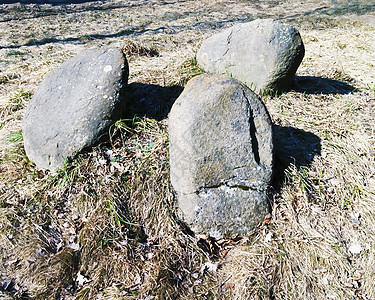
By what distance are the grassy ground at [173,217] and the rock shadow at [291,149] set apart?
1cm

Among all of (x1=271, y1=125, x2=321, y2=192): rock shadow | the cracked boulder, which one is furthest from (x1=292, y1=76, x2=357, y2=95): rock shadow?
the cracked boulder

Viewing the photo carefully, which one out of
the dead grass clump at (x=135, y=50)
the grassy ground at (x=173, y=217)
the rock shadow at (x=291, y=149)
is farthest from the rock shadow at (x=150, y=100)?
the dead grass clump at (x=135, y=50)

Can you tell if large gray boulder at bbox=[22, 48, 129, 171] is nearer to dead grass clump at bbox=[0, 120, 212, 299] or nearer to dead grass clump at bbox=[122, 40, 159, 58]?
dead grass clump at bbox=[0, 120, 212, 299]

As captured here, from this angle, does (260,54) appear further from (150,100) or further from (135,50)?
(135,50)

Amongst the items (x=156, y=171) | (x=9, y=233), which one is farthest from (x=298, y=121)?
(x=9, y=233)

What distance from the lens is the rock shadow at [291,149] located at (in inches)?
132

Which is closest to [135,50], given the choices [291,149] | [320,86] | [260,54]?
[260,54]

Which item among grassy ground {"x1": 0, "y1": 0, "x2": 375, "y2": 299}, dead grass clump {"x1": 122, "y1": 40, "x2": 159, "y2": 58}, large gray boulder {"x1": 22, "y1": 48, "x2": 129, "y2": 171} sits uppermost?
large gray boulder {"x1": 22, "y1": 48, "x2": 129, "y2": 171}

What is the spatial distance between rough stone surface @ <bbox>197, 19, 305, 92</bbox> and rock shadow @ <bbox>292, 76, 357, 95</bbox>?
369 millimetres

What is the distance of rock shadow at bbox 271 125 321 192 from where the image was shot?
3.36 m

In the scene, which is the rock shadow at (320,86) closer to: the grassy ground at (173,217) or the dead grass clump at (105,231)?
the grassy ground at (173,217)

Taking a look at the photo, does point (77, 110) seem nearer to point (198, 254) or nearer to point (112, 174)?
point (112, 174)

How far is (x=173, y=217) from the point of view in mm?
3125

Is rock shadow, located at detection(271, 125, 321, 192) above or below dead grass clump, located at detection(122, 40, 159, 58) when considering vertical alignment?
below
